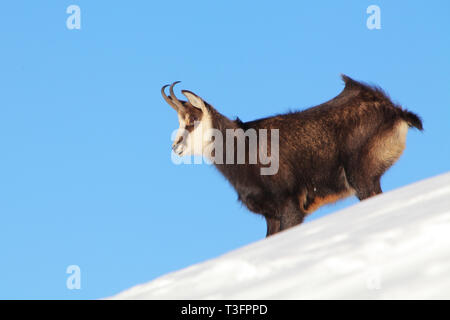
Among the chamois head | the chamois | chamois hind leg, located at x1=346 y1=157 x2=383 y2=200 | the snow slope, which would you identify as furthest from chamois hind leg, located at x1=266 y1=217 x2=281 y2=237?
the snow slope

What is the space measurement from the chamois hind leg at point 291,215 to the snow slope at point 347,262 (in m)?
2.73

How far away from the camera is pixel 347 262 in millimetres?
4086

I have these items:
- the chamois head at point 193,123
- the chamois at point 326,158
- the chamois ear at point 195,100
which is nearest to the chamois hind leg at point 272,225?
the chamois at point 326,158

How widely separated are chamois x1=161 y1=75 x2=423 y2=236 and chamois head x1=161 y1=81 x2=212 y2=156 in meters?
0.05

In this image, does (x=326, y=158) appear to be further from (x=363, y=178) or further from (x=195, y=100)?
(x=195, y=100)

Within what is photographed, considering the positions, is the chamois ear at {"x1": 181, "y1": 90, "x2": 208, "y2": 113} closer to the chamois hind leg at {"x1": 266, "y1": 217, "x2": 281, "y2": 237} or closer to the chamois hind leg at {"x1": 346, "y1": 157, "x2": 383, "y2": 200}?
the chamois hind leg at {"x1": 266, "y1": 217, "x2": 281, "y2": 237}

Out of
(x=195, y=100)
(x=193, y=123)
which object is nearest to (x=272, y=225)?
(x=193, y=123)

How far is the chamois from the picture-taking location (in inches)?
333

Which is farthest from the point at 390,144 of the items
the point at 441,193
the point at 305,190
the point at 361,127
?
the point at 441,193

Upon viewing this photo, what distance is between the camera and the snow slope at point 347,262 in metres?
3.65

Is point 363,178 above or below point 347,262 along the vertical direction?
above

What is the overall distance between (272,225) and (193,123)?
5.17 feet
